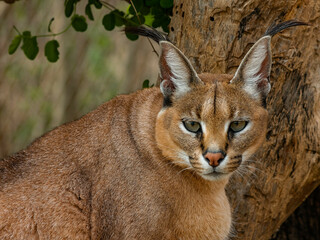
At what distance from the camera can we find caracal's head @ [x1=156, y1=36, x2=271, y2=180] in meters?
4.52

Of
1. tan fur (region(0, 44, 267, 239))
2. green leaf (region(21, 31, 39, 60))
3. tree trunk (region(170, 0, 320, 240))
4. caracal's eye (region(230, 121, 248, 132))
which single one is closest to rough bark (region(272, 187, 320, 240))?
tree trunk (region(170, 0, 320, 240))

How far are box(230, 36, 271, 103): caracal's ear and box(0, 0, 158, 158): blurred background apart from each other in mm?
4327

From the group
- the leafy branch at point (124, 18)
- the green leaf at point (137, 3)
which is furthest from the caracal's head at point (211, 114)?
the green leaf at point (137, 3)

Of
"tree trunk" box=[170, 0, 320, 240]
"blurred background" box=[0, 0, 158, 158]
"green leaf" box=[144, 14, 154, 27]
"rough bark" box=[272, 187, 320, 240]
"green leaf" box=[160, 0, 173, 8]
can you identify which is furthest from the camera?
"blurred background" box=[0, 0, 158, 158]

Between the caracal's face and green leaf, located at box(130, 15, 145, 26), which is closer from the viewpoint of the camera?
the caracal's face

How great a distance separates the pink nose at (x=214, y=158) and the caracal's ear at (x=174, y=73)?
56cm

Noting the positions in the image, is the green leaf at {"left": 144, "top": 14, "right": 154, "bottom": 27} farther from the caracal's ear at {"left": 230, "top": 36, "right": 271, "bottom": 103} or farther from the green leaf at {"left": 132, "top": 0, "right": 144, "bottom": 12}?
the caracal's ear at {"left": 230, "top": 36, "right": 271, "bottom": 103}

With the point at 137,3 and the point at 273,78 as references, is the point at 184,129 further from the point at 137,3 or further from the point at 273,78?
the point at 137,3

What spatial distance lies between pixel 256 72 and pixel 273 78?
865 millimetres

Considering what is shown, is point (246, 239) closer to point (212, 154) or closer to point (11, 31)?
point (212, 154)

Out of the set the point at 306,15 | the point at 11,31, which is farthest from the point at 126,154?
the point at 11,31

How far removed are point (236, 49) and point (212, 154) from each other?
1.39m

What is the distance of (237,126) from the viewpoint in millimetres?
4609

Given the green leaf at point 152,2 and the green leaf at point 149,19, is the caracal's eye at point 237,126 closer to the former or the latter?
the green leaf at point 152,2
